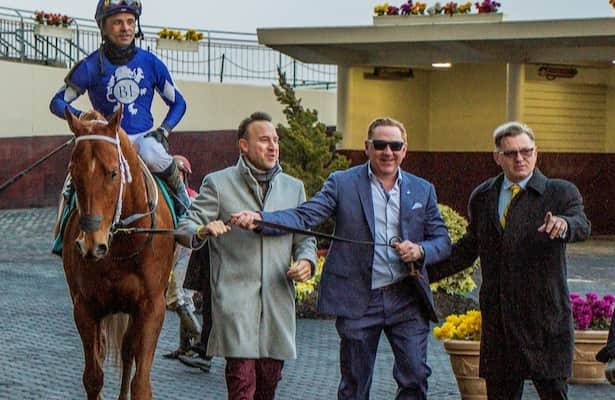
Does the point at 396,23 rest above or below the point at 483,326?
above

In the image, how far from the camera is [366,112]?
3011 centimetres

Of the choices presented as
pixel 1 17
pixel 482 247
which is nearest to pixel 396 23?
pixel 1 17

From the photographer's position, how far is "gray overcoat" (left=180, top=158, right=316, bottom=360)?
7633 mm

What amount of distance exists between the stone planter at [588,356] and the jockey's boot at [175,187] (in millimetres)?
3233

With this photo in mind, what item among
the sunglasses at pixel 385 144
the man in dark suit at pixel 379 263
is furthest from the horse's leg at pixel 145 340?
the sunglasses at pixel 385 144

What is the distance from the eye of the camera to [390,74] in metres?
30.7

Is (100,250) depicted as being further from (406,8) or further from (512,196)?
(406,8)

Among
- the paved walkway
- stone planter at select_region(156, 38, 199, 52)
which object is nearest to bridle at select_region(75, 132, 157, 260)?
the paved walkway

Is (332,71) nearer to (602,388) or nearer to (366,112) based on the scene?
(366,112)

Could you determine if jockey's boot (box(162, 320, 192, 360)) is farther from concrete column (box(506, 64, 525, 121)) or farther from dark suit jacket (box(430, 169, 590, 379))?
concrete column (box(506, 64, 525, 121))

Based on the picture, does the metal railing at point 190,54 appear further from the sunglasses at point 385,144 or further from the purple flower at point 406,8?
the sunglasses at point 385,144

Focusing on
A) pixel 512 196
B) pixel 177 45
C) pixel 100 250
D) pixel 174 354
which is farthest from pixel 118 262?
pixel 177 45

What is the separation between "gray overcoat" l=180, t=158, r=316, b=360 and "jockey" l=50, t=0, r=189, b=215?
213cm

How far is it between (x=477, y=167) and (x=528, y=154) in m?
19.3
